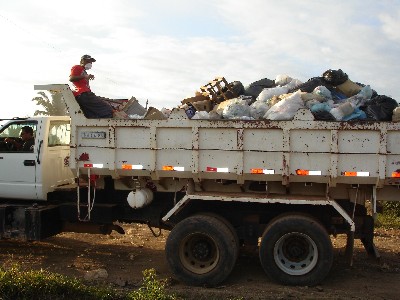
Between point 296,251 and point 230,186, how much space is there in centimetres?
121

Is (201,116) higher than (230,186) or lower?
higher

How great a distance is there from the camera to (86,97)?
22.1 ft

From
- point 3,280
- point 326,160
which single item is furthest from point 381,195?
point 3,280

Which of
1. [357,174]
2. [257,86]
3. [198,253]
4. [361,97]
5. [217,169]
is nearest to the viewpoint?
[357,174]

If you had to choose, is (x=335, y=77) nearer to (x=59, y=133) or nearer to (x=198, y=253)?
(x=198, y=253)

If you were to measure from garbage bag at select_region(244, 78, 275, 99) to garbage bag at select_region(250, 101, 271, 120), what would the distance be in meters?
0.79

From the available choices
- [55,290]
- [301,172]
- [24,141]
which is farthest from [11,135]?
[301,172]

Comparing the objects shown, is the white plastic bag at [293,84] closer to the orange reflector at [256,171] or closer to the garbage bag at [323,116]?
the garbage bag at [323,116]

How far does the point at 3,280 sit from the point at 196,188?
2.64 meters

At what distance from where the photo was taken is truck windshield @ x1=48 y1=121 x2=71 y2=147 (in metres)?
7.05

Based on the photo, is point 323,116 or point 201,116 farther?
point 201,116

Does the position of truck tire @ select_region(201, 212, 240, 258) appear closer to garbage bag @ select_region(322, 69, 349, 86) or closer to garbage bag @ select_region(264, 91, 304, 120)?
garbage bag @ select_region(264, 91, 304, 120)

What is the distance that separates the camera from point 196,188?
636 cm

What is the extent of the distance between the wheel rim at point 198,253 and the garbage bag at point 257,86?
258cm
